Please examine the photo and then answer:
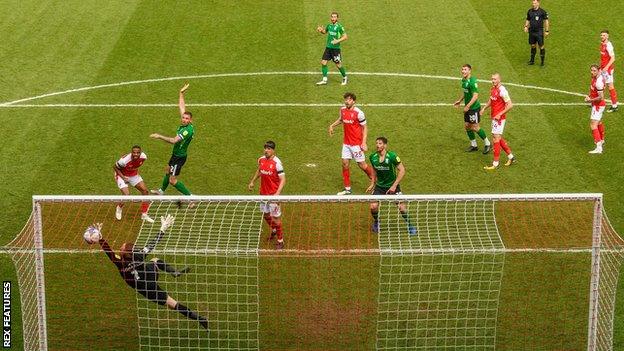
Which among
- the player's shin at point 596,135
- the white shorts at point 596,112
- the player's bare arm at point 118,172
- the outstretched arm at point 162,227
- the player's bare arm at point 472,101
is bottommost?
the player's shin at point 596,135

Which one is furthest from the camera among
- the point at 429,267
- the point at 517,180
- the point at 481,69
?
the point at 481,69

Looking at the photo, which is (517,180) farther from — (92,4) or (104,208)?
(92,4)

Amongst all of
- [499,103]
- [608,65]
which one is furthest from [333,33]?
[608,65]

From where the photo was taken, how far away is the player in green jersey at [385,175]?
19.7 metres

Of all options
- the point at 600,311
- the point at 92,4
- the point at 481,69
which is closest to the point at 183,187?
the point at 600,311

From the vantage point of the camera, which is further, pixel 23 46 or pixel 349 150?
pixel 23 46

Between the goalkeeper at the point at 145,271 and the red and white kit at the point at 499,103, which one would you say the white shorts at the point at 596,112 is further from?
the goalkeeper at the point at 145,271

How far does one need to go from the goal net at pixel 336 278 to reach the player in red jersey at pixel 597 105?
324cm

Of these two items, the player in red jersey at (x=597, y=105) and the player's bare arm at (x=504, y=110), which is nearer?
the player's bare arm at (x=504, y=110)

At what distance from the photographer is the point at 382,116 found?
2606 cm

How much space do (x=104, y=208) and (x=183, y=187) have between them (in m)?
1.66

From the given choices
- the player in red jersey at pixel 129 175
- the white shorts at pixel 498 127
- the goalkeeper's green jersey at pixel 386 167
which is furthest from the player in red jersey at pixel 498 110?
the player in red jersey at pixel 129 175

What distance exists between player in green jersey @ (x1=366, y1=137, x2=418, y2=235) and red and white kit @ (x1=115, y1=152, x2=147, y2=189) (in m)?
4.34

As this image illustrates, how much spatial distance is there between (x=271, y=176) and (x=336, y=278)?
2267 mm
